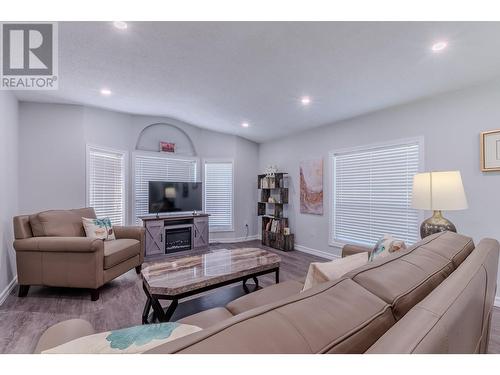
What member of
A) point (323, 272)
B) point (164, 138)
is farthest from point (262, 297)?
point (164, 138)

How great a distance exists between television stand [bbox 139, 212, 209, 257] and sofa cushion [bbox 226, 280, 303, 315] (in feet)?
10.0

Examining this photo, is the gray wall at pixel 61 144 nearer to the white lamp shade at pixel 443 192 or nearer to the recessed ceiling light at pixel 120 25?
the recessed ceiling light at pixel 120 25

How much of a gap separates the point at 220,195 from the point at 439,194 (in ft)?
13.3

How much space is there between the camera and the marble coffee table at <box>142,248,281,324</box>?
1870mm

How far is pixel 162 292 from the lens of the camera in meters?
1.83

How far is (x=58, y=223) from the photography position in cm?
296

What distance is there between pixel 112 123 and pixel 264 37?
3281 mm

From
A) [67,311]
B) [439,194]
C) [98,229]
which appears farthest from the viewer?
[98,229]

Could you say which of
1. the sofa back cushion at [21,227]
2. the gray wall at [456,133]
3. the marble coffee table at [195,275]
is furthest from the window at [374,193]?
the sofa back cushion at [21,227]

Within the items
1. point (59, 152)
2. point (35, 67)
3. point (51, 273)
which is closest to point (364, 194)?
point (51, 273)

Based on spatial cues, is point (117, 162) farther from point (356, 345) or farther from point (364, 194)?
point (356, 345)

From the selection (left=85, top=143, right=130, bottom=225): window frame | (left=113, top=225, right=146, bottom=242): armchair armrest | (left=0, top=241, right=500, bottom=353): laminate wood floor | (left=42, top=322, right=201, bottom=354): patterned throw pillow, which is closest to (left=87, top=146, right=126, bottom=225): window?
(left=85, top=143, right=130, bottom=225): window frame

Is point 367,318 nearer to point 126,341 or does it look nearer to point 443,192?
point 126,341

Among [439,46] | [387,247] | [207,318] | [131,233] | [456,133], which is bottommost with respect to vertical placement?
[207,318]
